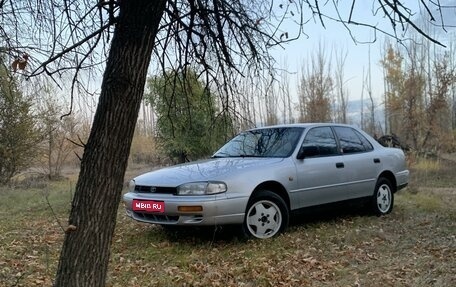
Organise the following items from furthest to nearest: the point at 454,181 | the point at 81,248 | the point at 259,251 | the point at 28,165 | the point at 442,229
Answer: the point at 28,165
the point at 454,181
the point at 442,229
the point at 259,251
the point at 81,248

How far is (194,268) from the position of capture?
469 cm

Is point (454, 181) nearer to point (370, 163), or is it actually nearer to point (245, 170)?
point (370, 163)

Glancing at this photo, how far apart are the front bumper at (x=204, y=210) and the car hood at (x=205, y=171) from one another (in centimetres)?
21

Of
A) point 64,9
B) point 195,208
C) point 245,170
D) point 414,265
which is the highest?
point 64,9

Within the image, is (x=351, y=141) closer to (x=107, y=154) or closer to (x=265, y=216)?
(x=265, y=216)

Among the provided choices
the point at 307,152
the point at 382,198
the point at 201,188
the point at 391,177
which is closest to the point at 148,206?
the point at 201,188

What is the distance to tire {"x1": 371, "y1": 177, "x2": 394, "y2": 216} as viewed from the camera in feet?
23.7

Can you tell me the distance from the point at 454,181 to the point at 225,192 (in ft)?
34.0

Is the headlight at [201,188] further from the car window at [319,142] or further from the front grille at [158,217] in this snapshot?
the car window at [319,142]

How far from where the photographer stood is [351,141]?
7227 millimetres

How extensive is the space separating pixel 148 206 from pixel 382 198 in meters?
3.72

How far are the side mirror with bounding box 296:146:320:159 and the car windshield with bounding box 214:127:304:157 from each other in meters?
0.11

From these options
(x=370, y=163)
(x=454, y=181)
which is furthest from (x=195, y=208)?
(x=454, y=181)

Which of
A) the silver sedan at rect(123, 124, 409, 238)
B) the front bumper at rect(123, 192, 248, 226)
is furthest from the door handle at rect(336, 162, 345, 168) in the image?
the front bumper at rect(123, 192, 248, 226)
